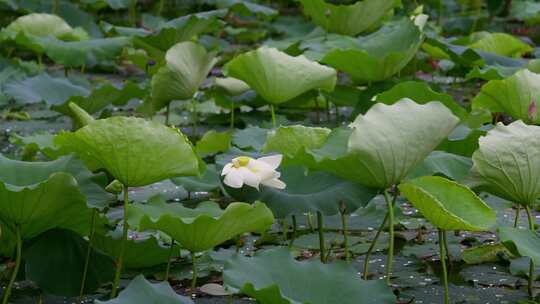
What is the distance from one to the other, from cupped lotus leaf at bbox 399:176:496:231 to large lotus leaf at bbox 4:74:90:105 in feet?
4.20

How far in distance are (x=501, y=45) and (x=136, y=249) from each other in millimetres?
1684

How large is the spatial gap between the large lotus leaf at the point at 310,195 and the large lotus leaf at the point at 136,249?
162 mm

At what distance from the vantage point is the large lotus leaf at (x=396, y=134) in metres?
1.45

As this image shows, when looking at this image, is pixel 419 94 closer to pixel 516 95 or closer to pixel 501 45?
pixel 516 95

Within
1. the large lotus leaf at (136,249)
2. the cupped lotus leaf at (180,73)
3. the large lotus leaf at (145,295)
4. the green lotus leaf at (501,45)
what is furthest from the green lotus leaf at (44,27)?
the large lotus leaf at (145,295)

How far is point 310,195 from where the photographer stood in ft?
5.01

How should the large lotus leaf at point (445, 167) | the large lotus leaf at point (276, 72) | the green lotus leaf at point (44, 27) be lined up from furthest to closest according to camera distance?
the green lotus leaf at point (44, 27) → the large lotus leaf at point (276, 72) → the large lotus leaf at point (445, 167)

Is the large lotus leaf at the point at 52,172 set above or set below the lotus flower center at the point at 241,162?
below

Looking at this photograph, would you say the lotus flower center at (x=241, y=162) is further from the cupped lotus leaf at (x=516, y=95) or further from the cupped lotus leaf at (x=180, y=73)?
the cupped lotus leaf at (x=180, y=73)

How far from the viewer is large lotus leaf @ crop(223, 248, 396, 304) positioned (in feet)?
4.31

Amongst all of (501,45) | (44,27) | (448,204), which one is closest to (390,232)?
(448,204)

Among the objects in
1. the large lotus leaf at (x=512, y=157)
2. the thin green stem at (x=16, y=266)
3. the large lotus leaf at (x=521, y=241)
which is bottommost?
the thin green stem at (x=16, y=266)

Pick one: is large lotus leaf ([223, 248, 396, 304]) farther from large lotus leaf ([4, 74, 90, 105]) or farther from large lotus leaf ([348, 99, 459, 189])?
large lotus leaf ([4, 74, 90, 105])

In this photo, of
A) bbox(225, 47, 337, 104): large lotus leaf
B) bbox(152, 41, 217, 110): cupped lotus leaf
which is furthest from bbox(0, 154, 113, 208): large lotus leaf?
bbox(152, 41, 217, 110): cupped lotus leaf
